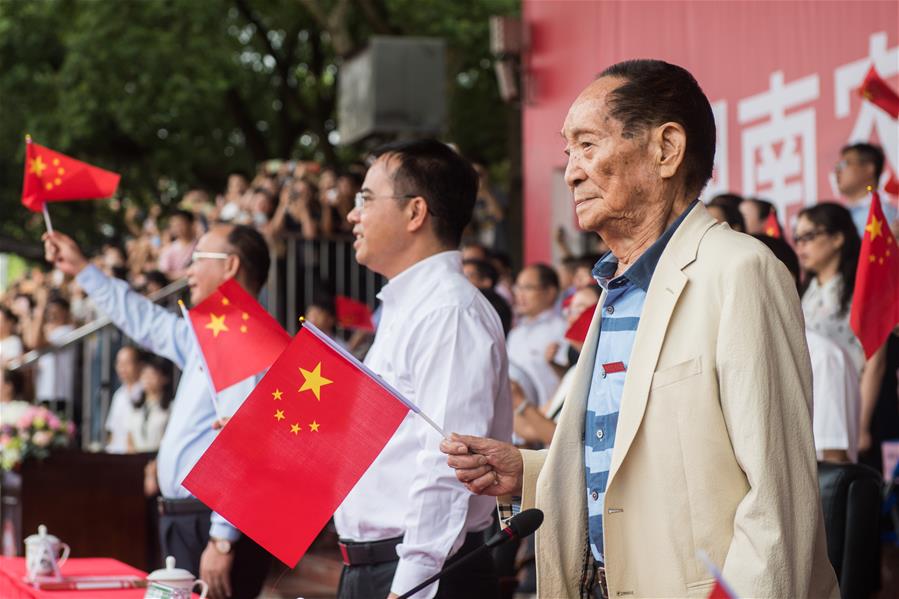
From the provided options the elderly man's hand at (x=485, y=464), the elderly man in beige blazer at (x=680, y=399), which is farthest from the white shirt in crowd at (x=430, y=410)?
the elderly man in beige blazer at (x=680, y=399)

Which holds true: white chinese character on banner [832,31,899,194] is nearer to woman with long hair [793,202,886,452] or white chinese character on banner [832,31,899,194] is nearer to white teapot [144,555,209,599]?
woman with long hair [793,202,886,452]

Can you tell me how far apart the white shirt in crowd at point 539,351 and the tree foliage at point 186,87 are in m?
7.84

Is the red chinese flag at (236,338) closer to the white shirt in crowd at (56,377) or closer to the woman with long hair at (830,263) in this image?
the woman with long hair at (830,263)

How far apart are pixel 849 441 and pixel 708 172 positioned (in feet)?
8.21

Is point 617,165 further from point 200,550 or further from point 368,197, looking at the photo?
point 200,550

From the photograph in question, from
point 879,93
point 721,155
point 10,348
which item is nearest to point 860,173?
point 879,93

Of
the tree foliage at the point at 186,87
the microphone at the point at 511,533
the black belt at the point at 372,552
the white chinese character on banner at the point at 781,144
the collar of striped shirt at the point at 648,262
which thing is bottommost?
the black belt at the point at 372,552

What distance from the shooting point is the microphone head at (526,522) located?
2.38 metres

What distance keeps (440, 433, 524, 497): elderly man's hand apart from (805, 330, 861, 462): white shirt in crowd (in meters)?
2.28

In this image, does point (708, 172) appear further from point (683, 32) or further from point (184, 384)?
point (683, 32)

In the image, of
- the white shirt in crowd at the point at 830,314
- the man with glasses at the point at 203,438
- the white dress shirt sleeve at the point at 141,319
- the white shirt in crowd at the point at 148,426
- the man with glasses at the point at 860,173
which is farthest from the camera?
the white shirt in crowd at the point at 148,426

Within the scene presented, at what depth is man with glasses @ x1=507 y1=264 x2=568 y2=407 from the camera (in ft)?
24.2

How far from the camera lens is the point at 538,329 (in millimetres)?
7465

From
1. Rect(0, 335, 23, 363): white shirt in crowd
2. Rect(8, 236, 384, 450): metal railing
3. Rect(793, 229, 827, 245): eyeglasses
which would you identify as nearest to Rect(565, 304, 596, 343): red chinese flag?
Rect(793, 229, 827, 245): eyeglasses
